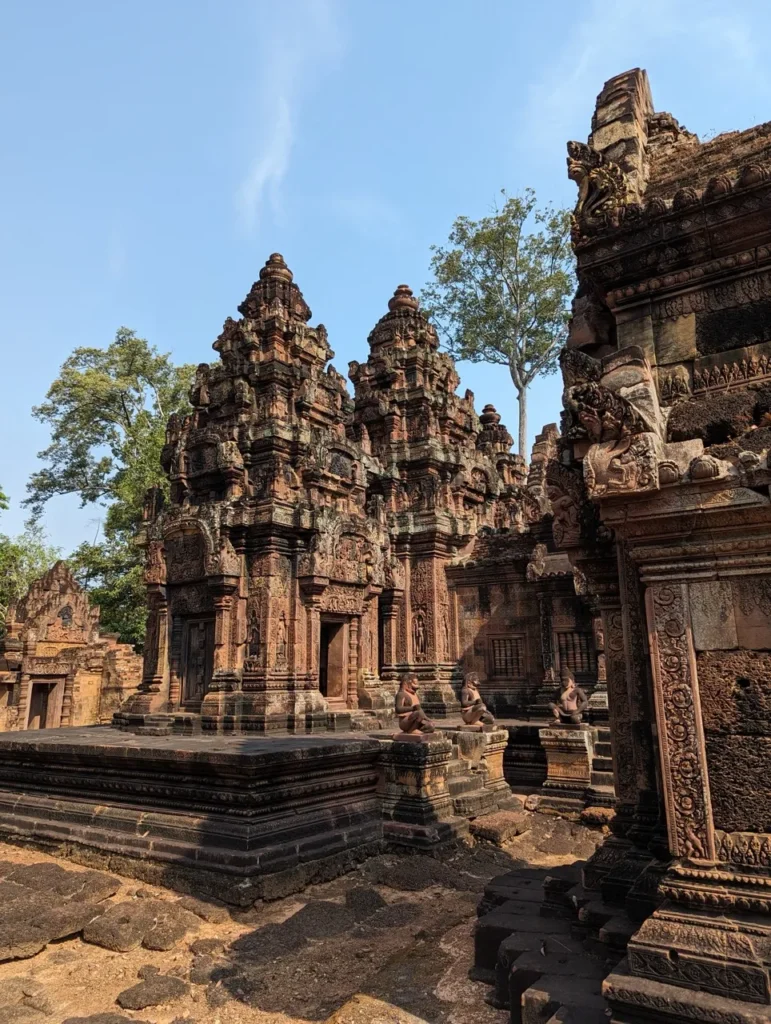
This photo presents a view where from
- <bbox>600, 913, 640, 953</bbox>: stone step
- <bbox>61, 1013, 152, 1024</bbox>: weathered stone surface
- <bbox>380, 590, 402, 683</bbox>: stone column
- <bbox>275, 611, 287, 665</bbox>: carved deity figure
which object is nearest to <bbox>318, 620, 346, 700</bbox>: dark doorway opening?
<bbox>275, 611, 287, 665</bbox>: carved deity figure

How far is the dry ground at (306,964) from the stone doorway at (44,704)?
1671 cm

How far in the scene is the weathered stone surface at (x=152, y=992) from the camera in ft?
14.1

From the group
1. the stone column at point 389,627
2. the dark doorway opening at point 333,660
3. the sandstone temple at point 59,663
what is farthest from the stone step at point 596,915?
the sandstone temple at point 59,663

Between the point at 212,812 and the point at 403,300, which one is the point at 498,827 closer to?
the point at 212,812

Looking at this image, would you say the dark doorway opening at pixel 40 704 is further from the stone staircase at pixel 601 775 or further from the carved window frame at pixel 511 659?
the stone staircase at pixel 601 775

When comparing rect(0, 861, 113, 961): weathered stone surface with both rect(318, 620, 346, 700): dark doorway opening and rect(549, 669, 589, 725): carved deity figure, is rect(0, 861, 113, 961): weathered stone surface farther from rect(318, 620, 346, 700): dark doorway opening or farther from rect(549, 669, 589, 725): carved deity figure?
rect(318, 620, 346, 700): dark doorway opening

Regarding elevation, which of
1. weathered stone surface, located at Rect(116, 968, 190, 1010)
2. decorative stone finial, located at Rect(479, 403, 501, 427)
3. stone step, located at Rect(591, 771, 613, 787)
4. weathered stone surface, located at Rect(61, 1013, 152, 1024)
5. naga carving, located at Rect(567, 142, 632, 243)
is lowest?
weathered stone surface, located at Rect(61, 1013, 152, 1024)

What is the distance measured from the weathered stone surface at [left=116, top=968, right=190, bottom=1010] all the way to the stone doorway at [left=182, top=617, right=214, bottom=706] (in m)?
8.39

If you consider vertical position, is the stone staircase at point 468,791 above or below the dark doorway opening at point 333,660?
below

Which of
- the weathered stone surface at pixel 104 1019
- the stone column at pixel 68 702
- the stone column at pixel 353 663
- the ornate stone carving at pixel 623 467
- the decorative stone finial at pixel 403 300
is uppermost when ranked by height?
the decorative stone finial at pixel 403 300

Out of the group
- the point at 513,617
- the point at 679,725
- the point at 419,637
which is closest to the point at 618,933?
the point at 679,725

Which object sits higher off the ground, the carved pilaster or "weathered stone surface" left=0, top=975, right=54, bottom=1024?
the carved pilaster

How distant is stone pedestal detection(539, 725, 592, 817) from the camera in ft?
33.0

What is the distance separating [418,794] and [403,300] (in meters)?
14.8
